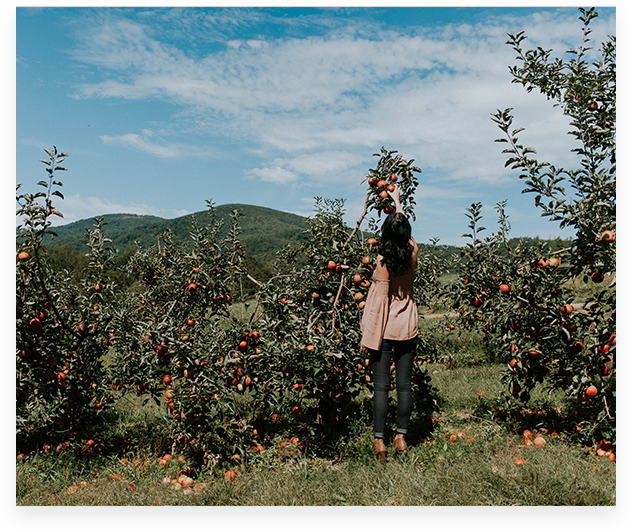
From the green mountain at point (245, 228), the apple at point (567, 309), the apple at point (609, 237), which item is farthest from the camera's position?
the green mountain at point (245, 228)

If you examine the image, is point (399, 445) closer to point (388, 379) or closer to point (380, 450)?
point (380, 450)

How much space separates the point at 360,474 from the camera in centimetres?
261

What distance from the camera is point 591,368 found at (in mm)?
2812

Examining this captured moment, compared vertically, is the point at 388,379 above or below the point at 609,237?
below

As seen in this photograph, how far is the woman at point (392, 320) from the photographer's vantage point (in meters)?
2.77

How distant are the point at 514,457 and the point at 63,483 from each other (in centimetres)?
331

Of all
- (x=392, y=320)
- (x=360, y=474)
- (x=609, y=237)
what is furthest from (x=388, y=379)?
(x=609, y=237)

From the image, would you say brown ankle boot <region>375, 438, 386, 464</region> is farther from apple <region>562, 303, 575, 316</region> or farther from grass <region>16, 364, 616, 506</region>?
apple <region>562, 303, 575, 316</region>

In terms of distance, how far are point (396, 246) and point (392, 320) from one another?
20.4 inches

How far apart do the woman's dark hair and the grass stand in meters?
Result: 1.32

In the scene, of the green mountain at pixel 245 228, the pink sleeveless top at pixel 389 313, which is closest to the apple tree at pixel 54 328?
the pink sleeveless top at pixel 389 313

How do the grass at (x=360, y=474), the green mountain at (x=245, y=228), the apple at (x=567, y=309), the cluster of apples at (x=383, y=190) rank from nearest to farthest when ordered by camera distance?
1. the grass at (x=360, y=474)
2. the apple at (x=567, y=309)
3. the cluster of apples at (x=383, y=190)
4. the green mountain at (x=245, y=228)

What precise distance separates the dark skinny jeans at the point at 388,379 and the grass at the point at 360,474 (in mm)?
277

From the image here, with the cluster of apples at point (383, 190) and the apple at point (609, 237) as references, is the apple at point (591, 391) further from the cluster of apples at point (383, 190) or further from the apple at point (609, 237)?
the cluster of apples at point (383, 190)
